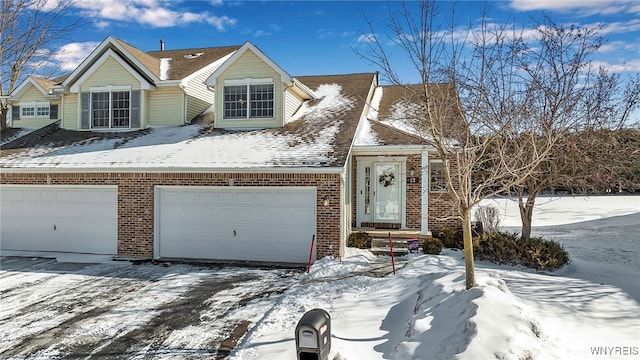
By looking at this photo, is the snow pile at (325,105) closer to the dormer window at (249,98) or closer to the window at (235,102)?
the dormer window at (249,98)

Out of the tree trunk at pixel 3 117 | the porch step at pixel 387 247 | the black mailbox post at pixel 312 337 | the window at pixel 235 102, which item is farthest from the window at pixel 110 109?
the black mailbox post at pixel 312 337

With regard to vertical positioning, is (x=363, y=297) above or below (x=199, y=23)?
below

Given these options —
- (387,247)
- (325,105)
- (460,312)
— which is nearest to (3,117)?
(325,105)

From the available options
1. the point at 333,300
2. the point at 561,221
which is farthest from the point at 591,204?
the point at 333,300

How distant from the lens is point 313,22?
11.5 meters

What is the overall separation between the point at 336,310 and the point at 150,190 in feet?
25.0

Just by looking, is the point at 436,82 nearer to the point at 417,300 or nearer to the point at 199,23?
the point at 417,300

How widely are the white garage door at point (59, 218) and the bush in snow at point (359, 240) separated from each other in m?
7.25

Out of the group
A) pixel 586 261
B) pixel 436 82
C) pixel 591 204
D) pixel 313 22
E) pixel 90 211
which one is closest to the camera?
pixel 436 82

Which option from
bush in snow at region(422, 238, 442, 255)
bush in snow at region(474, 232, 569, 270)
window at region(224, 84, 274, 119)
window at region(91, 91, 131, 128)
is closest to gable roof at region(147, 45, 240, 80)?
window at region(91, 91, 131, 128)

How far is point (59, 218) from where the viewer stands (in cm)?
1284

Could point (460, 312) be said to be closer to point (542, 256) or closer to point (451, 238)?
point (542, 256)

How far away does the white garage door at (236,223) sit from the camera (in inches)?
443

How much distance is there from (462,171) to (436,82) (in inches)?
97.4
